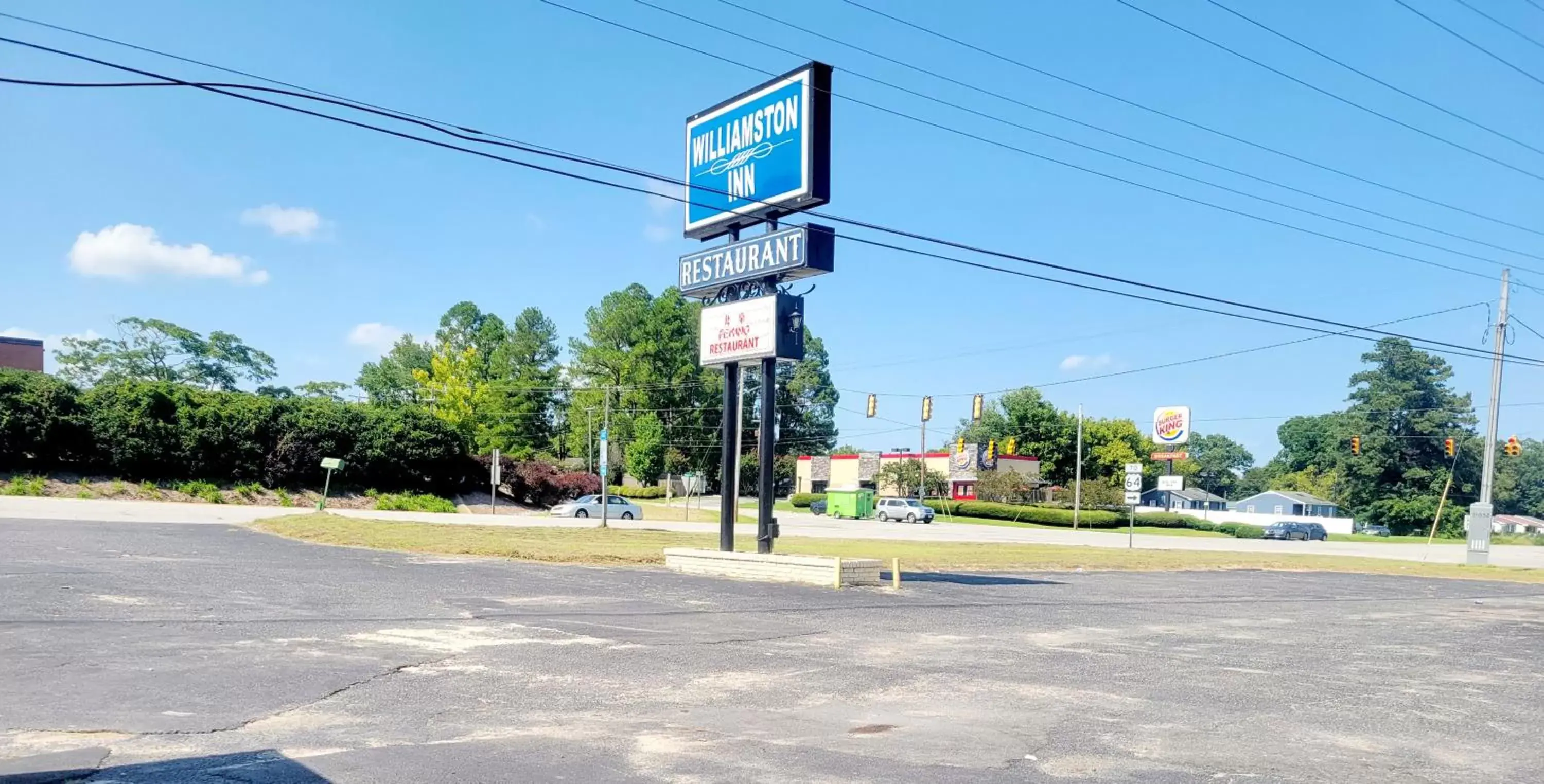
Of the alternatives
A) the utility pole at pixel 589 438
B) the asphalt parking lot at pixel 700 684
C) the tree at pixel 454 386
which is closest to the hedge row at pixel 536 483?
the tree at pixel 454 386

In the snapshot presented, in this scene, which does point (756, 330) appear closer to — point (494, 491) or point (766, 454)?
point (766, 454)

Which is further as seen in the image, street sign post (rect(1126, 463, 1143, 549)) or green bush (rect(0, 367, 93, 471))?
green bush (rect(0, 367, 93, 471))

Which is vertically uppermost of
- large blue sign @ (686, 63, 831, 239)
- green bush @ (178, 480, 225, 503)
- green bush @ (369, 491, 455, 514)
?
large blue sign @ (686, 63, 831, 239)

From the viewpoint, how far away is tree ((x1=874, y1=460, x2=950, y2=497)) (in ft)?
294

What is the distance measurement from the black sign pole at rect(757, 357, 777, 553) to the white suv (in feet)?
152

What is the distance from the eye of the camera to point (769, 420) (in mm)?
20875

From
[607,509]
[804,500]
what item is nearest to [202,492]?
[607,509]

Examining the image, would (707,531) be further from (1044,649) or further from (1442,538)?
(1442,538)

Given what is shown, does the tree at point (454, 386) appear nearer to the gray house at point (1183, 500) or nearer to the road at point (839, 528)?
the road at point (839, 528)

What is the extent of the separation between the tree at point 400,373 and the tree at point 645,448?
2256cm

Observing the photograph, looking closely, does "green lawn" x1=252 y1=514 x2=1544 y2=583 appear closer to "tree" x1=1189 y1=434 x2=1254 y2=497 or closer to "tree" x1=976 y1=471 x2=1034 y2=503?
"tree" x1=976 y1=471 x2=1034 y2=503

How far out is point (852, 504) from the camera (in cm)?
7094

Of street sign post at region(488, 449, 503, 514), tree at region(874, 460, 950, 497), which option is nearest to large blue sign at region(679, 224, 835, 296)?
street sign post at region(488, 449, 503, 514)

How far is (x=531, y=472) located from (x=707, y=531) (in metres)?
26.5
